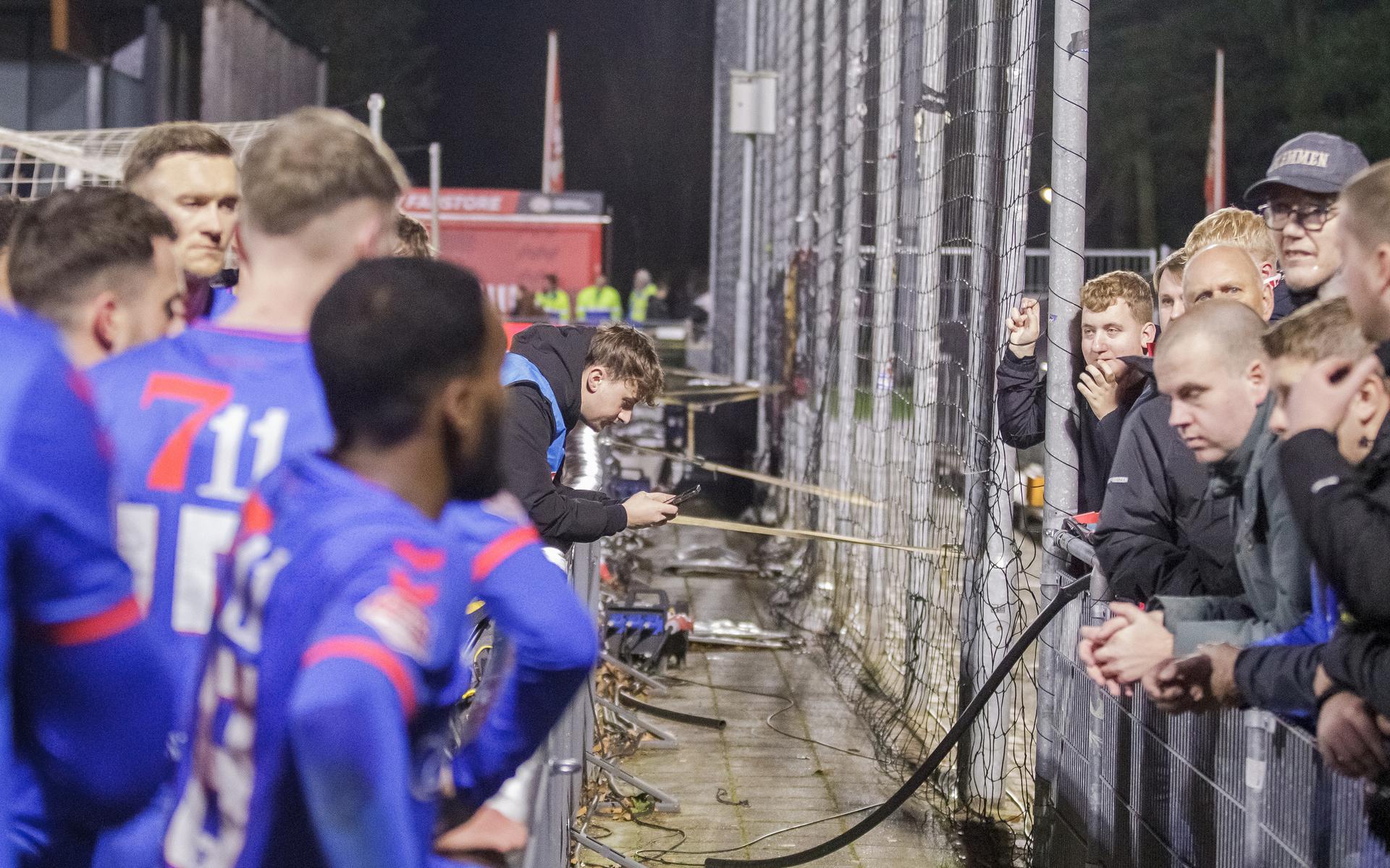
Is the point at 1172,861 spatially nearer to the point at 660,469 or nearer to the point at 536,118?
the point at 660,469

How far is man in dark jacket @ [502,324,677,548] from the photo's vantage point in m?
4.81

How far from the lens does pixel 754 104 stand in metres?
14.4

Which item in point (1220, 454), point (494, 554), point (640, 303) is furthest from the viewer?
point (640, 303)

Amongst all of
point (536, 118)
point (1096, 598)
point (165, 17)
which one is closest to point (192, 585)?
point (1096, 598)

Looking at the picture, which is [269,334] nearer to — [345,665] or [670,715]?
[345,665]

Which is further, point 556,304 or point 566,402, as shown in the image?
point 556,304

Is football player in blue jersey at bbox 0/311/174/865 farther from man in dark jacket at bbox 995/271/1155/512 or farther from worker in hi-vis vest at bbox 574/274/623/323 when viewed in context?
worker in hi-vis vest at bbox 574/274/623/323

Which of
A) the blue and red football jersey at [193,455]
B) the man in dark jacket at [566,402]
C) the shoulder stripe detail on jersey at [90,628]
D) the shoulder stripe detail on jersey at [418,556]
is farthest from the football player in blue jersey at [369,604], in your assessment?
the man in dark jacket at [566,402]

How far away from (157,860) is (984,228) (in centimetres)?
468

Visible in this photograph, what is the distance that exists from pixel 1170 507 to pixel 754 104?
11082mm

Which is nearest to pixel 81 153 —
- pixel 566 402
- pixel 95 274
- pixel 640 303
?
pixel 566 402

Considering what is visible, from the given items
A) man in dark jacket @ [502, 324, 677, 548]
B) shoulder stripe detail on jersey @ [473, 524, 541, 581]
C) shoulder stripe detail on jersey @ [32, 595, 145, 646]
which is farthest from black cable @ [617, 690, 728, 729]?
shoulder stripe detail on jersey @ [32, 595, 145, 646]

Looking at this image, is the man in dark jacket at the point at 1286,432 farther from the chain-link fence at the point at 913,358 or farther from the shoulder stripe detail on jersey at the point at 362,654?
the chain-link fence at the point at 913,358

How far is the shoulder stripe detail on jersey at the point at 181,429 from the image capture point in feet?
6.59
